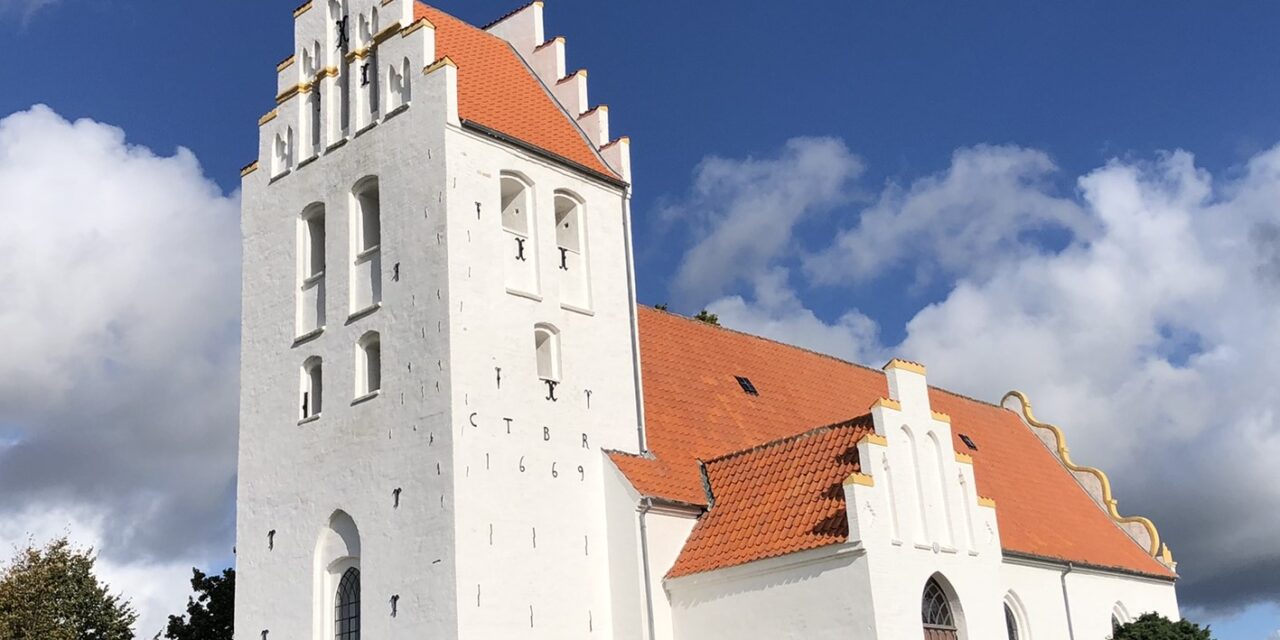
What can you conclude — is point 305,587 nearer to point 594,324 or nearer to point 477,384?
point 477,384

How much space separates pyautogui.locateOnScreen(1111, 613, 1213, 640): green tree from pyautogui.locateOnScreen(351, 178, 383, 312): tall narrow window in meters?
17.8

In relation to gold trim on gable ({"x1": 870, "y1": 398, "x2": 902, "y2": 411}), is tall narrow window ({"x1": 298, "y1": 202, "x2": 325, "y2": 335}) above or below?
above

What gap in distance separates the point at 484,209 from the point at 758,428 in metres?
8.49

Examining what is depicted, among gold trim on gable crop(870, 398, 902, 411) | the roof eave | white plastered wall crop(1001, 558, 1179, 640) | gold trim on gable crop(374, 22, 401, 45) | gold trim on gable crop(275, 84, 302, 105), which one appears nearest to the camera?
gold trim on gable crop(870, 398, 902, 411)

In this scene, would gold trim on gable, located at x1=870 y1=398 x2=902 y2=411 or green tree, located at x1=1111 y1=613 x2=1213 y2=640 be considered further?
green tree, located at x1=1111 y1=613 x2=1213 y2=640

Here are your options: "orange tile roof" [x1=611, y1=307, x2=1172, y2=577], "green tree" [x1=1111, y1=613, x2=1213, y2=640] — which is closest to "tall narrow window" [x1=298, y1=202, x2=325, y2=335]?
"orange tile roof" [x1=611, y1=307, x2=1172, y2=577]

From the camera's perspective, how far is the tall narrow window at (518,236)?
22.0m

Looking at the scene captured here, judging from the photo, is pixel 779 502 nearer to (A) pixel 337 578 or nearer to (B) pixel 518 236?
(B) pixel 518 236

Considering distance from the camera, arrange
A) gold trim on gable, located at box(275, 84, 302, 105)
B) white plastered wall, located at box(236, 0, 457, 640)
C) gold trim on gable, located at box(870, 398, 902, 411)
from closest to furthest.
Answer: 1. white plastered wall, located at box(236, 0, 457, 640)
2. gold trim on gable, located at box(870, 398, 902, 411)
3. gold trim on gable, located at box(275, 84, 302, 105)

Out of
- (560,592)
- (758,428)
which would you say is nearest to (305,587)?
(560,592)

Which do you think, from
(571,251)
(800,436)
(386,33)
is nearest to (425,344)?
(571,251)

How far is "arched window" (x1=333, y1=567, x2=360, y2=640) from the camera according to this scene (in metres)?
20.9

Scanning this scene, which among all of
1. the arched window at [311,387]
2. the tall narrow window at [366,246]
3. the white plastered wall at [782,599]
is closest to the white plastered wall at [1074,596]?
the white plastered wall at [782,599]

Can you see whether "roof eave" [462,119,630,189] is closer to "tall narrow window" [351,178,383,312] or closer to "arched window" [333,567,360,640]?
"tall narrow window" [351,178,383,312]
